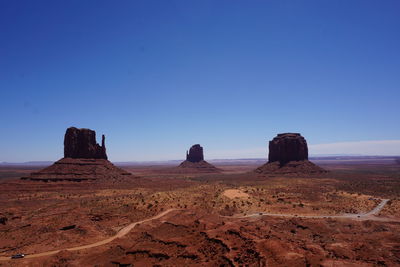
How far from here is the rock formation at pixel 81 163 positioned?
72.1 metres

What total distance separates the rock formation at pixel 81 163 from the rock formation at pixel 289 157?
2661 inches

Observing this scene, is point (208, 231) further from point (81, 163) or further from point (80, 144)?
point (80, 144)

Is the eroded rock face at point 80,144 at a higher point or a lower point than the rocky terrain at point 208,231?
higher

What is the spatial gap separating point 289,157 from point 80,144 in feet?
296

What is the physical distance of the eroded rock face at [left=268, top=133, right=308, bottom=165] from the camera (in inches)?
4444

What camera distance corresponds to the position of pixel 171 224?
28203mm

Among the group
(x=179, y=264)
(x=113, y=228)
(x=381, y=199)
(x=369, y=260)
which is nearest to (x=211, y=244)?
(x=179, y=264)

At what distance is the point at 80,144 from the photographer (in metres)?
84.2

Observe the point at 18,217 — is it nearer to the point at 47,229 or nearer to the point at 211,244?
the point at 47,229

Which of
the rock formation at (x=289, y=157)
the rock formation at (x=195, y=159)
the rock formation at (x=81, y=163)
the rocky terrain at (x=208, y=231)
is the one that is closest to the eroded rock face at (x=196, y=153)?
the rock formation at (x=195, y=159)

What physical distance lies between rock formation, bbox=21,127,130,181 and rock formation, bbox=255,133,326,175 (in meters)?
67.6

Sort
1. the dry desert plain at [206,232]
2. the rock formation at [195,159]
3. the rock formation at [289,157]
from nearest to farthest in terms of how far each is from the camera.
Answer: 1. the dry desert plain at [206,232]
2. the rock formation at [289,157]
3. the rock formation at [195,159]

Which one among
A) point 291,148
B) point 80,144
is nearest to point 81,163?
point 80,144

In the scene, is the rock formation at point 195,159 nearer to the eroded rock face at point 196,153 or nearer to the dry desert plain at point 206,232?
the eroded rock face at point 196,153
